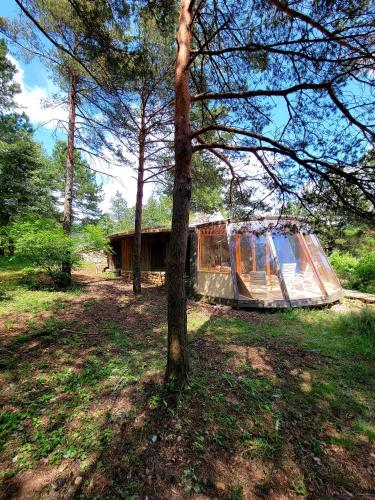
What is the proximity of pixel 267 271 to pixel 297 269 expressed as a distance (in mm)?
873

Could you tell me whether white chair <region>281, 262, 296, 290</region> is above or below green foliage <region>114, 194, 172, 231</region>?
below

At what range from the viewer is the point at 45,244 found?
267 inches

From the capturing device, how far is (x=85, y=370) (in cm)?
323

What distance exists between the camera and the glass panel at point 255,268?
7052mm

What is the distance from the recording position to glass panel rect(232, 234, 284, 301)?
7.05 m

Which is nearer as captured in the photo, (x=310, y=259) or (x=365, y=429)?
(x=365, y=429)

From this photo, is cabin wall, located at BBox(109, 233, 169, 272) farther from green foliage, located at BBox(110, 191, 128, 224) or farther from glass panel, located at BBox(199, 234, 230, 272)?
green foliage, located at BBox(110, 191, 128, 224)

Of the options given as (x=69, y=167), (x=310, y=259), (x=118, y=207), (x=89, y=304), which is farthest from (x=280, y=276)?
(x=118, y=207)

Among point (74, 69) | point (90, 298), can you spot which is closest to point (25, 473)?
point (90, 298)

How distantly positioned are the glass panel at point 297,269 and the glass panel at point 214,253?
4.99 feet

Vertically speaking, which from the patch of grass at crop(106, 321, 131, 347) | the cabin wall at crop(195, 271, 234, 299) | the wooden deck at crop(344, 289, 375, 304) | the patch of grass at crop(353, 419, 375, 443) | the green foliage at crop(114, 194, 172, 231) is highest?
the green foliage at crop(114, 194, 172, 231)

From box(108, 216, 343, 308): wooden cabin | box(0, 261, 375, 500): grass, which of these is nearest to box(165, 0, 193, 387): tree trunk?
box(0, 261, 375, 500): grass

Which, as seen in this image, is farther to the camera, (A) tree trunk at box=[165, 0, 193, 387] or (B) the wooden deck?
(B) the wooden deck

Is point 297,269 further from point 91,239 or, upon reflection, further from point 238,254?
point 91,239
